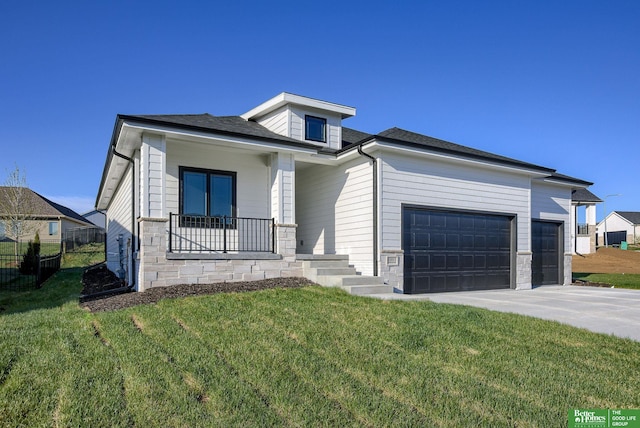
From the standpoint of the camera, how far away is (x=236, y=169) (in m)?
10.5

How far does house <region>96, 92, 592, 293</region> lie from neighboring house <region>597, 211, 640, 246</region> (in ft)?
167

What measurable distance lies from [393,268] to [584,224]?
29058 mm

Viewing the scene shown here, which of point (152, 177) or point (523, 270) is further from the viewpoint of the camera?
point (523, 270)

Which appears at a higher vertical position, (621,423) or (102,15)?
(102,15)

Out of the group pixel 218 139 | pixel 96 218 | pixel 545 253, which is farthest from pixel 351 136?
pixel 96 218

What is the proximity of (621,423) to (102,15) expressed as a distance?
36.9ft

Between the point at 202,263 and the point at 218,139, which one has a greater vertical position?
the point at 218,139

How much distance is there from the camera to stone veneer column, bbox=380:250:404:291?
32.6 feet

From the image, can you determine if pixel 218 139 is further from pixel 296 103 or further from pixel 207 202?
pixel 296 103

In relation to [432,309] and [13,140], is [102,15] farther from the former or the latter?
[13,140]

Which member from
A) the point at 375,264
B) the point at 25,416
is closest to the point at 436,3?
the point at 375,264

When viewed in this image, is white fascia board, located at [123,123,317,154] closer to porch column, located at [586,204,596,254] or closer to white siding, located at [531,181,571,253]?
white siding, located at [531,181,571,253]

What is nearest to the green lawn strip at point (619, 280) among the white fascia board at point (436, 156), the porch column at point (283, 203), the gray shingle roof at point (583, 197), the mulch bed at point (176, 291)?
the white fascia board at point (436, 156)

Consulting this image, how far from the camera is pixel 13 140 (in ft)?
63.2
